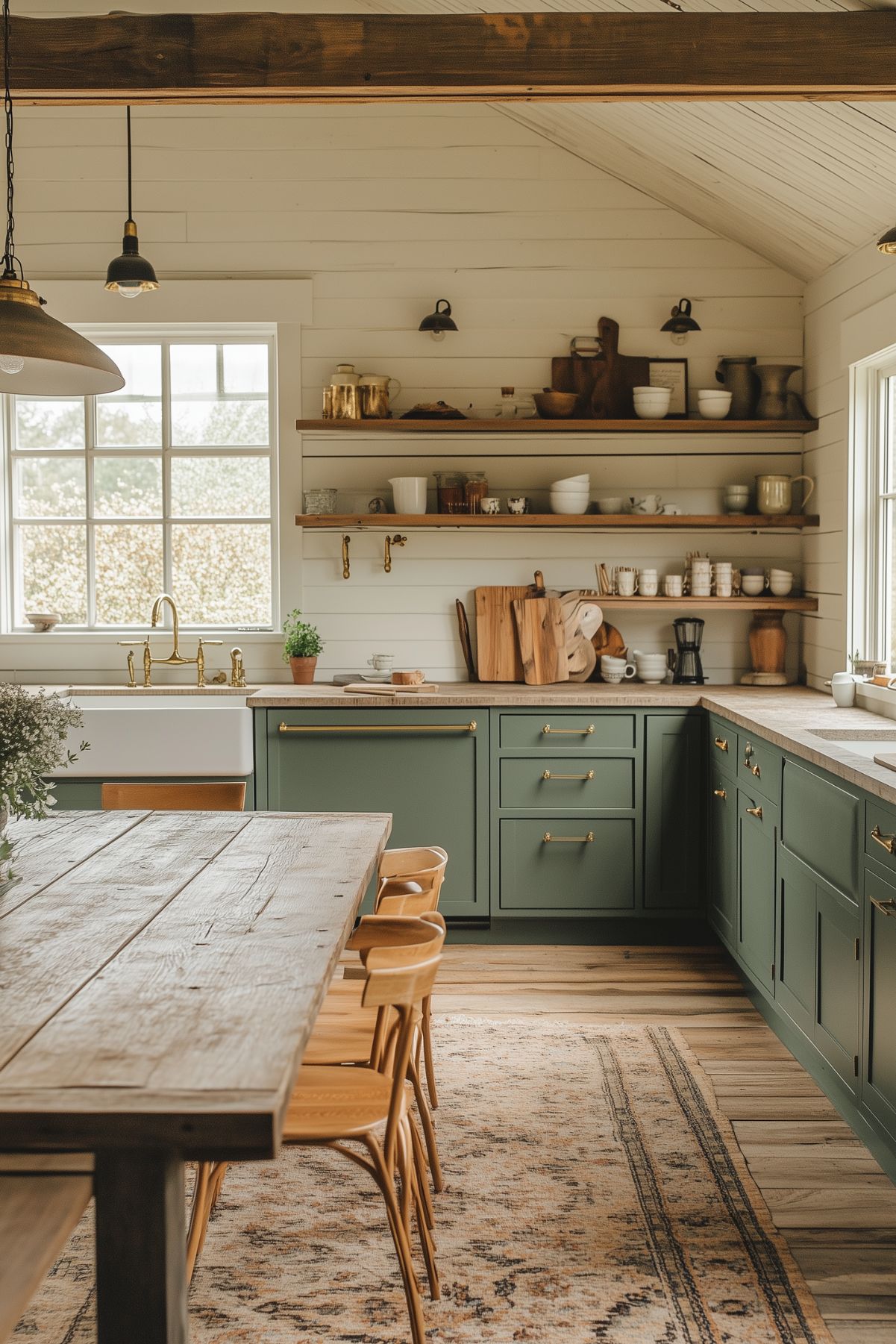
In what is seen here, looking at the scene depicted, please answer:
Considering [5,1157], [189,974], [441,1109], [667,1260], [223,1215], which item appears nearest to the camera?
[5,1157]

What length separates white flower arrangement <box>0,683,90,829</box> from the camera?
214 cm

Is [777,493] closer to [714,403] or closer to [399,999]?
[714,403]

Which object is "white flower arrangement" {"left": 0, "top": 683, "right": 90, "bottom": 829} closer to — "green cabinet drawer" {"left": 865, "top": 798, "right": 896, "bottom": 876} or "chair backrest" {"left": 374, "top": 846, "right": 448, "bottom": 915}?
"chair backrest" {"left": 374, "top": 846, "right": 448, "bottom": 915}

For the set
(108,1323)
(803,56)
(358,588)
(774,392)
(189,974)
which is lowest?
(108,1323)

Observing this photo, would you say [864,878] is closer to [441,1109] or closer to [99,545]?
[441,1109]

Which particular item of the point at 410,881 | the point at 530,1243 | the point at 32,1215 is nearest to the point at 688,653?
the point at 410,881

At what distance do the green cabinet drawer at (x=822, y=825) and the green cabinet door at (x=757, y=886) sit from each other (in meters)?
0.18

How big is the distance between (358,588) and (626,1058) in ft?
8.05

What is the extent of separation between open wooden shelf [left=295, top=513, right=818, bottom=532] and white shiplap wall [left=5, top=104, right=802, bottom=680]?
221mm

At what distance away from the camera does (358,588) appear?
5059mm

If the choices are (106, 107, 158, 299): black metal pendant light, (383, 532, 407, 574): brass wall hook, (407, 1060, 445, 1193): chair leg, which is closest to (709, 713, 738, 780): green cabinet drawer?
(383, 532, 407, 574): brass wall hook

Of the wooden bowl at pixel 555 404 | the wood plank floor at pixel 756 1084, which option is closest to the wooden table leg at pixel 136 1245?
the wood plank floor at pixel 756 1084

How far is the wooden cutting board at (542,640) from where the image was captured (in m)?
4.84

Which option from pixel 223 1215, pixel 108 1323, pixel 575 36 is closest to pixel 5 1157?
pixel 108 1323
